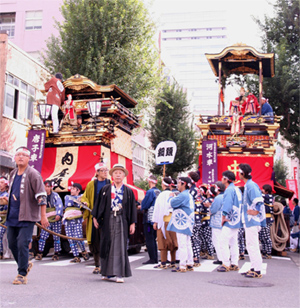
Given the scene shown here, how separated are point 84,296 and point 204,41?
336 feet

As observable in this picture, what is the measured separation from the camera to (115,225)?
7211 millimetres

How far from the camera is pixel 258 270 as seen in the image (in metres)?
7.99

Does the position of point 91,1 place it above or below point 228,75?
above

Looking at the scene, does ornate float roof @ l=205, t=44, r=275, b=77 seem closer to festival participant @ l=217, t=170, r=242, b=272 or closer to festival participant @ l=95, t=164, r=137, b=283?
festival participant @ l=217, t=170, r=242, b=272

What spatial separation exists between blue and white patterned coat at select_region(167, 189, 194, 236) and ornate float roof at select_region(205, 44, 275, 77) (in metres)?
11.1

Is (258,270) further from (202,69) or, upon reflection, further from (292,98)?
(202,69)

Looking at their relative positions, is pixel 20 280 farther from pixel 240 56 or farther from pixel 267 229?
pixel 240 56

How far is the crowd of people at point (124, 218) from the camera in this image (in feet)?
21.3

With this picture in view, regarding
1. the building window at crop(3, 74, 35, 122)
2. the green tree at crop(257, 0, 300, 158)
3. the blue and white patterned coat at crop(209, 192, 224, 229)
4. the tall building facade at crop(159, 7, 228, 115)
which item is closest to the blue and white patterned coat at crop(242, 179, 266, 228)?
the blue and white patterned coat at crop(209, 192, 224, 229)

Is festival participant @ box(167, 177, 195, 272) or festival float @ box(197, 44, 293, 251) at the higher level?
festival float @ box(197, 44, 293, 251)

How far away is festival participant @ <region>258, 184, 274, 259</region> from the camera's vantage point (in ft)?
43.0

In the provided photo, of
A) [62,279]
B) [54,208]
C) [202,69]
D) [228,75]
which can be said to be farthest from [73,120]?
[202,69]

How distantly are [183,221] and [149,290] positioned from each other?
270 cm

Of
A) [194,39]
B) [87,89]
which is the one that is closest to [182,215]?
[87,89]
